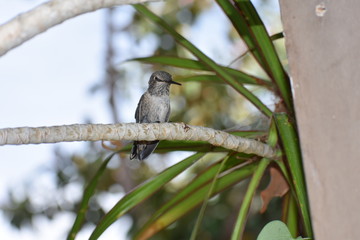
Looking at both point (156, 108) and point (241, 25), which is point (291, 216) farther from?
point (156, 108)

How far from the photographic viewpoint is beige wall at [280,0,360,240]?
50.2 inches

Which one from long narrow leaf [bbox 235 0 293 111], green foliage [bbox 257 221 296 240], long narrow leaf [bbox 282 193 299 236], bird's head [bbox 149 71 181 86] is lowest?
green foliage [bbox 257 221 296 240]

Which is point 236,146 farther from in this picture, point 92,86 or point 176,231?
point 92,86

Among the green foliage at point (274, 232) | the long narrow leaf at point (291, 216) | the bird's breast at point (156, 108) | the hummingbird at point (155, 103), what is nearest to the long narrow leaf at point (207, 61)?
the long narrow leaf at point (291, 216)

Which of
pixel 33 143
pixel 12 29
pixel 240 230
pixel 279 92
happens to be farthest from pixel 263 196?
pixel 12 29

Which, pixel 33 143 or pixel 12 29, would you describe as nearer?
pixel 12 29

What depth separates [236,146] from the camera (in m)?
1.96

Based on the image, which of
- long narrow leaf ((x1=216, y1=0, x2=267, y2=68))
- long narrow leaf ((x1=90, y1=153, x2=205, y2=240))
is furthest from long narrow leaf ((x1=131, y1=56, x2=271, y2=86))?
long narrow leaf ((x1=90, y1=153, x2=205, y2=240))

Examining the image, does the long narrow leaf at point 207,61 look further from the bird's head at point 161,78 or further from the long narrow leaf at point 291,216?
the bird's head at point 161,78

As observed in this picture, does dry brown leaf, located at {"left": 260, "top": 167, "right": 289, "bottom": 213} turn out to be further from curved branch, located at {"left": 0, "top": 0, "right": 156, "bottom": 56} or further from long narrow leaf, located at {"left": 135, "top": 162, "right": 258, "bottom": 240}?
curved branch, located at {"left": 0, "top": 0, "right": 156, "bottom": 56}

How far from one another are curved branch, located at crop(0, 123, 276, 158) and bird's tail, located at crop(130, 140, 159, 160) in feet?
2.21

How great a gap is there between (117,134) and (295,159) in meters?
0.68

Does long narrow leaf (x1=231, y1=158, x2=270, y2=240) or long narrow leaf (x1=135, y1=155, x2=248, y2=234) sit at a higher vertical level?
long narrow leaf (x1=135, y1=155, x2=248, y2=234)

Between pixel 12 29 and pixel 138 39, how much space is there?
454cm
